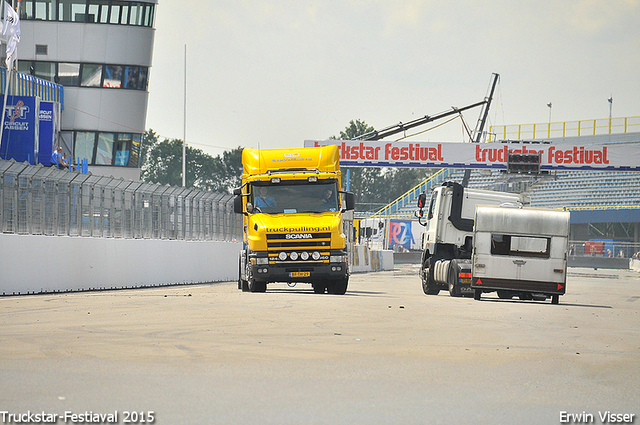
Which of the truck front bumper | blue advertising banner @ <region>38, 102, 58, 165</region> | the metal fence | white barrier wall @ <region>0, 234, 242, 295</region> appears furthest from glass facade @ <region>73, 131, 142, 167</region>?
the truck front bumper

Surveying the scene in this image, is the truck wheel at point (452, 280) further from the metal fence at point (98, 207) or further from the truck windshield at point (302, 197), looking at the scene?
the metal fence at point (98, 207)

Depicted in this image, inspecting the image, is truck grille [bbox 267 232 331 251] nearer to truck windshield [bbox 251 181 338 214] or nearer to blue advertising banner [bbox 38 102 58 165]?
truck windshield [bbox 251 181 338 214]

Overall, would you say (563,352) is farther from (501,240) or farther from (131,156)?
(131,156)

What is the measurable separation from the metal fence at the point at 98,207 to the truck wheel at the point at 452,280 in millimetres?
8503

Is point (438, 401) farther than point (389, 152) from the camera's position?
No

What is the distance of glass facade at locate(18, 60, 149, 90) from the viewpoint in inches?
2021

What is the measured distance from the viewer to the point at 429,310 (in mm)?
16406

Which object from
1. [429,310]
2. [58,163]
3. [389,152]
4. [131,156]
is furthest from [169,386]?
[131,156]

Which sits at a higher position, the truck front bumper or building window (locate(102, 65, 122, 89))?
building window (locate(102, 65, 122, 89))

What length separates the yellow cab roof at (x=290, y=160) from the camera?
21.2 metres

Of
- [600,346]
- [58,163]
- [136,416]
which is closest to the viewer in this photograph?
[136,416]

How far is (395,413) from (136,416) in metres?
1.66

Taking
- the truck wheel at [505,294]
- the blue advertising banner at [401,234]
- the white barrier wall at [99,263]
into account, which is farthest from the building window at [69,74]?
the truck wheel at [505,294]

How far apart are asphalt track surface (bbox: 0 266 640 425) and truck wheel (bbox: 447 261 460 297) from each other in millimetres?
7782
